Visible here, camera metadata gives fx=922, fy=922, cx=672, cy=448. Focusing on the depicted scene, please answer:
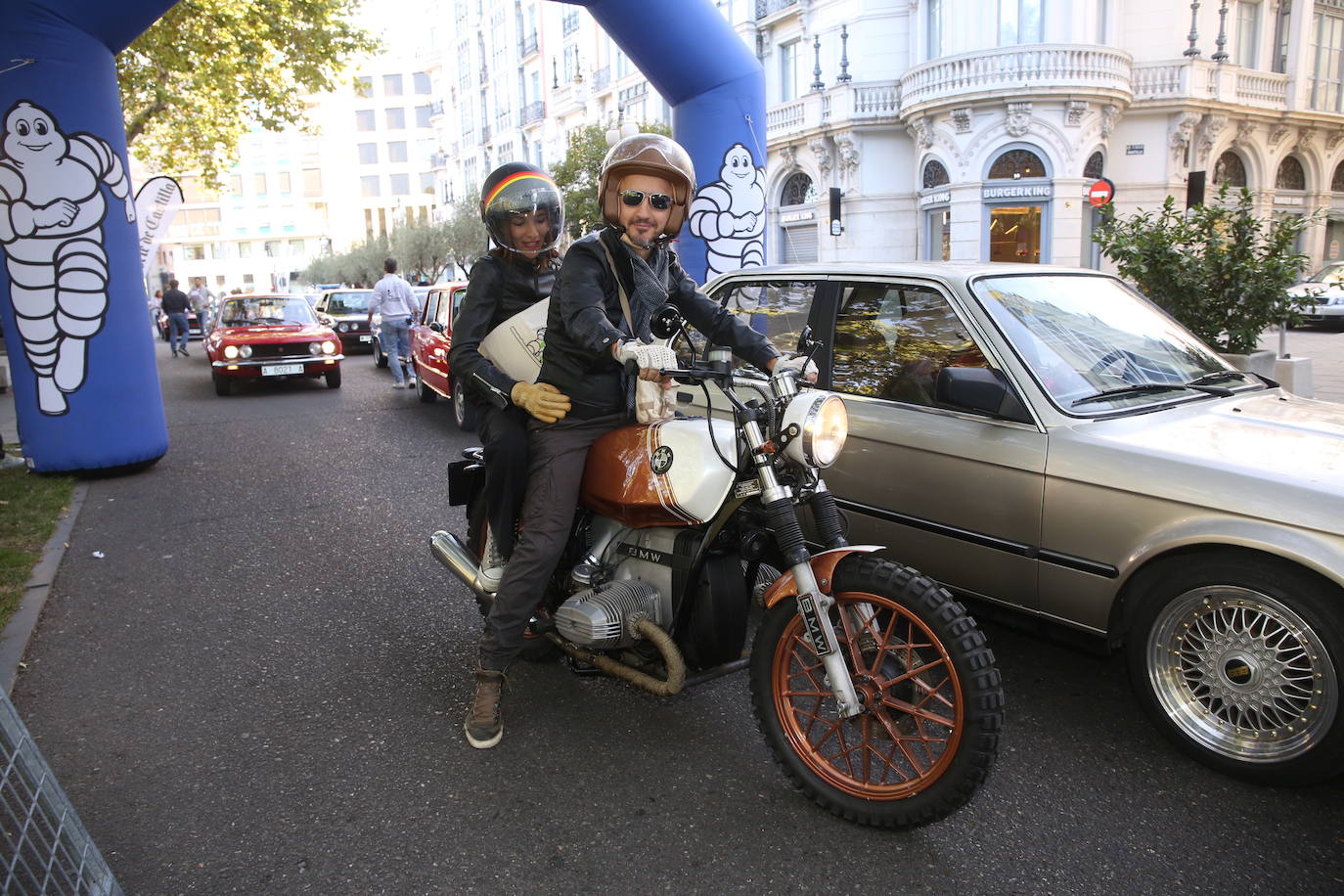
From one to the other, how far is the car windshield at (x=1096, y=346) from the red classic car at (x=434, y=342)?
7615 millimetres

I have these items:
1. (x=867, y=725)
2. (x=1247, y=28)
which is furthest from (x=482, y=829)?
(x=1247, y=28)

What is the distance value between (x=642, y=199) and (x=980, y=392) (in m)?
Result: 1.46

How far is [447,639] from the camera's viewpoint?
429cm

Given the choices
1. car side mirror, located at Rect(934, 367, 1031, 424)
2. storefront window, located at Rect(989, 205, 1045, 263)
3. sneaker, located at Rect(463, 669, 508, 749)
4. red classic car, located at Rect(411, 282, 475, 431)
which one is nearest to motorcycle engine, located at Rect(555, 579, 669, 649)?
sneaker, located at Rect(463, 669, 508, 749)

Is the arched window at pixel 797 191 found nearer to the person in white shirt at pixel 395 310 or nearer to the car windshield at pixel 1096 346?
the person in white shirt at pixel 395 310

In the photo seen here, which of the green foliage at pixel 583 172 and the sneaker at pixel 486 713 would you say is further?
the green foliage at pixel 583 172

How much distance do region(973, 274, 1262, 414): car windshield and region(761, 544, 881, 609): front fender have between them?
1337mm

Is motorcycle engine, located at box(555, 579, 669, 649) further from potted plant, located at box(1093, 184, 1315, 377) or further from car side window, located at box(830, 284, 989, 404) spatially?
potted plant, located at box(1093, 184, 1315, 377)

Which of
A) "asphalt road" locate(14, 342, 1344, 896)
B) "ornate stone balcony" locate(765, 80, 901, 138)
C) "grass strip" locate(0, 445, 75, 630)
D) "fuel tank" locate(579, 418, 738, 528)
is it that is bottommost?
"asphalt road" locate(14, 342, 1344, 896)

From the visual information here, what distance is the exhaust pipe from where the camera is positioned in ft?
12.4

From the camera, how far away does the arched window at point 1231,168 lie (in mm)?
28672

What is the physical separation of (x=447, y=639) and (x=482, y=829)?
157 centimetres

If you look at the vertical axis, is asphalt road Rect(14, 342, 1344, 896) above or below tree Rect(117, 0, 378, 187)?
below

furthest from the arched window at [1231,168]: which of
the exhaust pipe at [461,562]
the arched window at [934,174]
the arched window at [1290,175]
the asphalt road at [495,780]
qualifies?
the exhaust pipe at [461,562]
